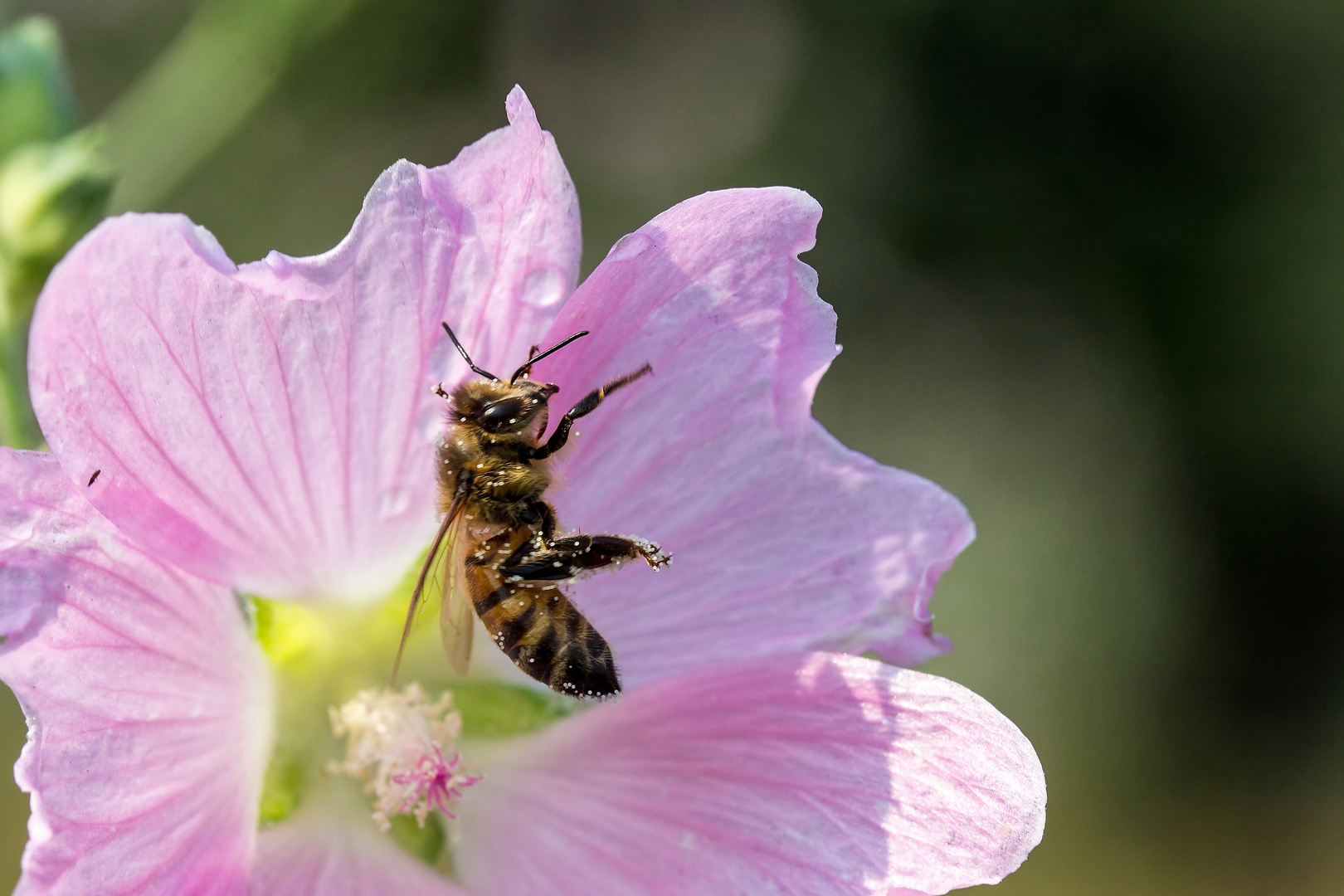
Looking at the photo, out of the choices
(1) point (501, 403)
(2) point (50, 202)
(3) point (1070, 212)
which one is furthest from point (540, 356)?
(3) point (1070, 212)

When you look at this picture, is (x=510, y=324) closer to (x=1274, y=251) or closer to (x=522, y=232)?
(x=522, y=232)

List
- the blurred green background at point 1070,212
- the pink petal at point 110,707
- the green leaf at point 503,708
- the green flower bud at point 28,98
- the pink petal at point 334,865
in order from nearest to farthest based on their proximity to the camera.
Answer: the pink petal at point 110,707 → the pink petal at point 334,865 → the green leaf at point 503,708 → the green flower bud at point 28,98 → the blurred green background at point 1070,212

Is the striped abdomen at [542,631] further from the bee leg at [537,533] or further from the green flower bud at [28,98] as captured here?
the green flower bud at [28,98]

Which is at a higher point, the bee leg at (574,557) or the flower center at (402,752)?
the bee leg at (574,557)

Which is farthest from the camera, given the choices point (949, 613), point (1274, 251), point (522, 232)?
point (1274, 251)

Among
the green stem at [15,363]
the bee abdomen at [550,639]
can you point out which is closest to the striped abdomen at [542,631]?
the bee abdomen at [550,639]

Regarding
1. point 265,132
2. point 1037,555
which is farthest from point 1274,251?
point 265,132
